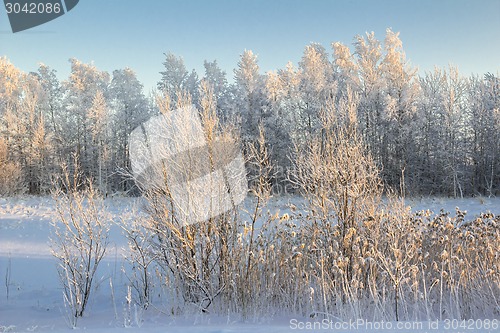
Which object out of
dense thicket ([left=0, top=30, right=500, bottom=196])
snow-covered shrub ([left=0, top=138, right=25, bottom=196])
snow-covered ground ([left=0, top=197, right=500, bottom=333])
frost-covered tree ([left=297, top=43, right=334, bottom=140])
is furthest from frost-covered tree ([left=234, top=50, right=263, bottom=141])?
snow-covered shrub ([left=0, top=138, right=25, bottom=196])

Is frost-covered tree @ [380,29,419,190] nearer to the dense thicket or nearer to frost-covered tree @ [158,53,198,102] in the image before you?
the dense thicket

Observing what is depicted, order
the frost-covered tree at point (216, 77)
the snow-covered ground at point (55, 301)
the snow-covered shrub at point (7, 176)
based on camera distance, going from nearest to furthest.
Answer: the snow-covered ground at point (55, 301) → the snow-covered shrub at point (7, 176) → the frost-covered tree at point (216, 77)

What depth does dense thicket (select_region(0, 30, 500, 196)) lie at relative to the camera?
21.9 m

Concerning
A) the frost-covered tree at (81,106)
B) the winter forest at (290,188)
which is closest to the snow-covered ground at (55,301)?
the winter forest at (290,188)

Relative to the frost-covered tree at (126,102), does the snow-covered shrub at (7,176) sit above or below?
below

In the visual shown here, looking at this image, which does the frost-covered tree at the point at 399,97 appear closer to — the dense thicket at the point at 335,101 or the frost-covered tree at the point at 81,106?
the dense thicket at the point at 335,101

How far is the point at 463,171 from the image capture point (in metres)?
22.2

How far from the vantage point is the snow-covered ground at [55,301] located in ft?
13.0

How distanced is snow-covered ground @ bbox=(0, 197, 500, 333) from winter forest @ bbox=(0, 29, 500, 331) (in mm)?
195

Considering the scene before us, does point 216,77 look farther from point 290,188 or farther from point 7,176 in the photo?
point 7,176

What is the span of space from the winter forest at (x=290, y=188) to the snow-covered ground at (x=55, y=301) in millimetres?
195

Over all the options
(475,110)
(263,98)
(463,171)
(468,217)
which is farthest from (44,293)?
(475,110)

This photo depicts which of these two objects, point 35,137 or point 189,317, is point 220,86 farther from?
point 189,317

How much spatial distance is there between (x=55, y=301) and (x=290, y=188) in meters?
10.8
